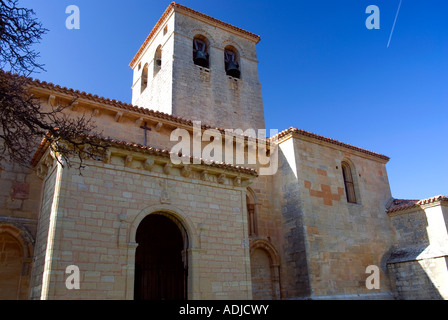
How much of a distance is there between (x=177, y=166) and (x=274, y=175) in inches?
227

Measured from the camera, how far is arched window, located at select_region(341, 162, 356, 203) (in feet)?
47.9

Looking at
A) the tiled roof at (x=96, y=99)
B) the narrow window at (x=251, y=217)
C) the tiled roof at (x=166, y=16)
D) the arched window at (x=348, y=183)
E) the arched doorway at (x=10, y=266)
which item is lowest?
Answer: the arched doorway at (x=10, y=266)

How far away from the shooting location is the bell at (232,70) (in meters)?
17.8

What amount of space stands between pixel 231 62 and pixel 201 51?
1.59 m

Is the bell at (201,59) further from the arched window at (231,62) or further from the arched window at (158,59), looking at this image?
the arched window at (158,59)

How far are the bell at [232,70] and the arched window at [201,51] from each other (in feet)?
3.54

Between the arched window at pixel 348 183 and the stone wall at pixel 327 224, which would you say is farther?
the arched window at pixel 348 183

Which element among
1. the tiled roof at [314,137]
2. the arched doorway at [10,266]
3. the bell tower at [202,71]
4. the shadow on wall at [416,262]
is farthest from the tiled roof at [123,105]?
the shadow on wall at [416,262]

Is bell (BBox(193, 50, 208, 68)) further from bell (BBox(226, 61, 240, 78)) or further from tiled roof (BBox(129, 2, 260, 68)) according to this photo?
tiled roof (BBox(129, 2, 260, 68))

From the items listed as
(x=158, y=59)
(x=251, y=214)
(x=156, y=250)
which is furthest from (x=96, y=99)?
(x=158, y=59)

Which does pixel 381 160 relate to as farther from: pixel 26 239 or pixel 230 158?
pixel 26 239

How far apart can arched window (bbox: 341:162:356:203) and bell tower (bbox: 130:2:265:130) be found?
4.29 metres

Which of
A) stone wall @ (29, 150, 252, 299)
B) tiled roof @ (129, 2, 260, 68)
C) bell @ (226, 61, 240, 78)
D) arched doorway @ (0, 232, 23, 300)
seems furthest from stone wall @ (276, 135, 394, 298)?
tiled roof @ (129, 2, 260, 68)
